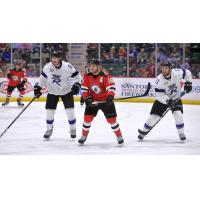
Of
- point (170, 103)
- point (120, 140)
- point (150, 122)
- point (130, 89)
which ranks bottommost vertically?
point (120, 140)

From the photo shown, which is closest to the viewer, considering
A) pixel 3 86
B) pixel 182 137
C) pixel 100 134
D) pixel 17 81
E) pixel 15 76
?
pixel 182 137

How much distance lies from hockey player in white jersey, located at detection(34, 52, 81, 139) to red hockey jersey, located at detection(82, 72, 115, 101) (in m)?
0.10

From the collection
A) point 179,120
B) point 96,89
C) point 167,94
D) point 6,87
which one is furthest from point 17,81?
point 179,120

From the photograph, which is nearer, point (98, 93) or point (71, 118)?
point (98, 93)

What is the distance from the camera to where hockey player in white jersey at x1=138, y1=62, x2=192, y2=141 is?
444 cm

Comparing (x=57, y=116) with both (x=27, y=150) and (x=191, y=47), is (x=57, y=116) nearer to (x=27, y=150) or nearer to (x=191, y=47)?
(x=27, y=150)

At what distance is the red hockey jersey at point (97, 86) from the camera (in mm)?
4289

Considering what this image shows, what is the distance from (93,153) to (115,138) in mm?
432

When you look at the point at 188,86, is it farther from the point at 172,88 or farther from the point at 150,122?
the point at 150,122

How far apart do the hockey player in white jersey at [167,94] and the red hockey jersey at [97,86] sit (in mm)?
449

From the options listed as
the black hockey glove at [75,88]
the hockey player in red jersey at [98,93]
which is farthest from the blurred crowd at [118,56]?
the black hockey glove at [75,88]

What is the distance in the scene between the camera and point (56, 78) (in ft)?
14.8

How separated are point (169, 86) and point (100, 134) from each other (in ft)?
2.37

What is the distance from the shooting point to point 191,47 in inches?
158
